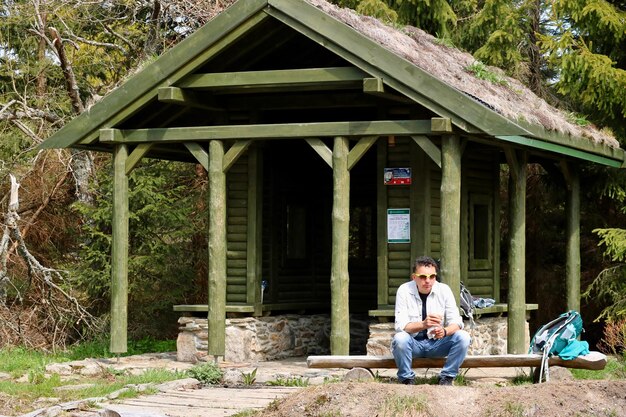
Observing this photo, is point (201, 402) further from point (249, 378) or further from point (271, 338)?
point (271, 338)

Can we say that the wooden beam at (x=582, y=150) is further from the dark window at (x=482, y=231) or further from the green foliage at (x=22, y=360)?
the green foliage at (x=22, y=360)

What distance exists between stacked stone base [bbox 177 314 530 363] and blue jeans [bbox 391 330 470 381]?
301cm

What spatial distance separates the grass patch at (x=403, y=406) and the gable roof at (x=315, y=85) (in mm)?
4699

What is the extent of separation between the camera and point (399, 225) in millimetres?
15797

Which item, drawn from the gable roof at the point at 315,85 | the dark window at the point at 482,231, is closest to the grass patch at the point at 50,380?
A: the gable roof at the point at 315,85

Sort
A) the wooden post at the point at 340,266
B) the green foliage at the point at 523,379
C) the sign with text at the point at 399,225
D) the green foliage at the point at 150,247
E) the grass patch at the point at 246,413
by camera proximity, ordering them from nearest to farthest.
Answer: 1. the grass patch at the point at 246,413
2. the green foliage at the point at 523,379
3. the wooden post at the point at 340,266
4. the sign with text at the point at 399,225
5. the green foliage at the point at 150,247

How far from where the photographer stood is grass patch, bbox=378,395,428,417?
974 centimetres

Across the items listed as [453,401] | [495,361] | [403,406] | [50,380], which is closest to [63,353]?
[50,380]

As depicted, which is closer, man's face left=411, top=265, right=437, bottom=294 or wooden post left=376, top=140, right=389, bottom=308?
man's face left=411, top=265, right=437, bottom=294

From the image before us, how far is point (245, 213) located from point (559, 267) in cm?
816

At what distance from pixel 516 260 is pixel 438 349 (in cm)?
390

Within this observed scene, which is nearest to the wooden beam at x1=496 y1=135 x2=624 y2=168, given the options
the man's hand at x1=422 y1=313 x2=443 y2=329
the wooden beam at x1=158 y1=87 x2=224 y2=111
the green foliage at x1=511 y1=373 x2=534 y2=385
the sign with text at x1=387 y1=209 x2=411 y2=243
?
the sign with text at x1=387 y1=209 x2=411 y2=243

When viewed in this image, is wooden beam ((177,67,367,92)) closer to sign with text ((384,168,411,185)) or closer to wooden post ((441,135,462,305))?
sign with text ((384,168,411,185))

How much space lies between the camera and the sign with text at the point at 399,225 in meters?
15.8
